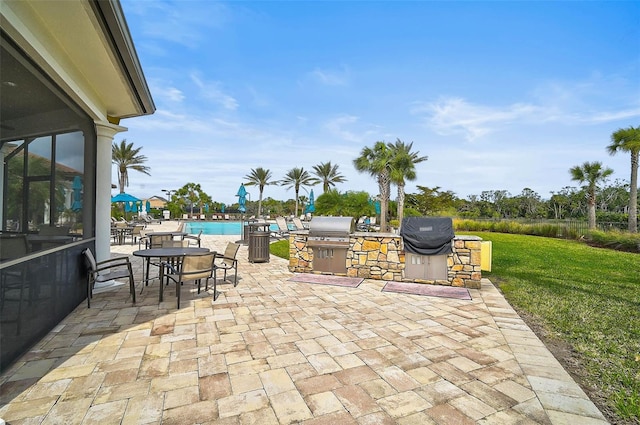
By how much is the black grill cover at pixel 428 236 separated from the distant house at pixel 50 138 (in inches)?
210

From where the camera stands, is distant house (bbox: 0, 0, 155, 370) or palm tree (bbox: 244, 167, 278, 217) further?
palm tree (bbox: 244, 167, 278, 217)

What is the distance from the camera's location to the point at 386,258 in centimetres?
634

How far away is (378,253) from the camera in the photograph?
641 cm

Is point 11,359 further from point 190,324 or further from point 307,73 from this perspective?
point 307,73

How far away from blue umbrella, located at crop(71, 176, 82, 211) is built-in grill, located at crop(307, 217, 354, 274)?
13.8 feet

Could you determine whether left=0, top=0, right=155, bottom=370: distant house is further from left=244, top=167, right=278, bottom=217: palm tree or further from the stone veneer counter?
left=244, top=167, right=278, bottom=217: palm tree

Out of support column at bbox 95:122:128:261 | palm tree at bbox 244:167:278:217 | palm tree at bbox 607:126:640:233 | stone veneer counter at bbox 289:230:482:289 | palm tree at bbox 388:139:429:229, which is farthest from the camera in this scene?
palm tree at bbox 244:167:278:217

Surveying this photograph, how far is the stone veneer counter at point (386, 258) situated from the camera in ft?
19.0

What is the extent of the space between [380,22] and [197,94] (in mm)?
8757

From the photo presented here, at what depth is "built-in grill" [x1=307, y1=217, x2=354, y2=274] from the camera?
21.6 feet

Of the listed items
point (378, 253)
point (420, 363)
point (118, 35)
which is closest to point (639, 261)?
point (378, 253)

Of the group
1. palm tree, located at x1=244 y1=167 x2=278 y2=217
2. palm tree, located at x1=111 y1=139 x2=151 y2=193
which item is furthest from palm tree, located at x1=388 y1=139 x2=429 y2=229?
palm tree, located at x1=111 y1=139 x2=151 y2=193

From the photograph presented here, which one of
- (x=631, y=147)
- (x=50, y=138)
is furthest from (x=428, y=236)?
(x=631, y=147)

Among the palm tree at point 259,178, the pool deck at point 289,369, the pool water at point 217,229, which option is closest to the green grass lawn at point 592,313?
the pool deck at point 289,369
